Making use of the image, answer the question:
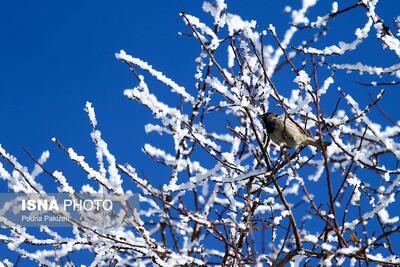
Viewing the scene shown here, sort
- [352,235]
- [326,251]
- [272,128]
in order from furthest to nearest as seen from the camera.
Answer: [272,128] < [352,235] < [326,251]

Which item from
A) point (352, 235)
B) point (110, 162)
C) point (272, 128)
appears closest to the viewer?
point (352, 235)

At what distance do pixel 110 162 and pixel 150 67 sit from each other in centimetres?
75

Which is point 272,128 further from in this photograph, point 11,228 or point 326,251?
point 11,228

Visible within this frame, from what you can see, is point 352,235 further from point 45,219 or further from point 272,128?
point 45,219

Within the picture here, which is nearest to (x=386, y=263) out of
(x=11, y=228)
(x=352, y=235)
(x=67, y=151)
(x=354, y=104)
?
(x=352, y=235)

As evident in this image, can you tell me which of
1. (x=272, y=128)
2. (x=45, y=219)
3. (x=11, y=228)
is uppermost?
(x=272, y=128)

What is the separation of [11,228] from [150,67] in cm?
146

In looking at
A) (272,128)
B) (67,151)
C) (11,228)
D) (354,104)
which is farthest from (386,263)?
(11,228)

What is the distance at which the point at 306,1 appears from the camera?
4078mm

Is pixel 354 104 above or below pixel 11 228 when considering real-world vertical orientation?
above

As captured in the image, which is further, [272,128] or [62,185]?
[272,128]

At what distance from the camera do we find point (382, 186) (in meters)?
4.07

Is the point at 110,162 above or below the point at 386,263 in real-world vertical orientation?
above

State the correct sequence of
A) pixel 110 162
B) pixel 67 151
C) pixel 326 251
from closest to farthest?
1. pixel 326 251
2. pixel 67 151
3. pixel 110 162
